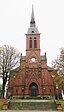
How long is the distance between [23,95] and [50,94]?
273 inches

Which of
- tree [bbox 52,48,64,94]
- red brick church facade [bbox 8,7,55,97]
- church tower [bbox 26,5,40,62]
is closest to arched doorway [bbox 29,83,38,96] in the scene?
red brick church facade [bbox 8,7,55,97]

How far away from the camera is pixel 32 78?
61.2 meters

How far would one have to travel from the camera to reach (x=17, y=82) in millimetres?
61969

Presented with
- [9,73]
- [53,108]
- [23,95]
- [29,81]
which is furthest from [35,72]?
[53,108]

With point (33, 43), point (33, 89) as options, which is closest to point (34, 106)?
point (33, 89)

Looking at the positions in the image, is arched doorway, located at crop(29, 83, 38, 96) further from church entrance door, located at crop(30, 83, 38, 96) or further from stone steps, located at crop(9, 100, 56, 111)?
stone steps, located at crop(9, 100, 56, 111)

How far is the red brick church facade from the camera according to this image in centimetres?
6044

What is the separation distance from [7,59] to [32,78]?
37.1 feet

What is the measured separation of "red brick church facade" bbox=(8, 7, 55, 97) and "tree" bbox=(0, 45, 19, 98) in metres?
5.91

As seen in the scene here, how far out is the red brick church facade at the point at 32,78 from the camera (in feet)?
198

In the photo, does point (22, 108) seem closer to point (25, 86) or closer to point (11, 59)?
point (11, 59)

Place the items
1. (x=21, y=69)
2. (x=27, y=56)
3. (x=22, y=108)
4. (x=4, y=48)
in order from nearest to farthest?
(x=22, y=108)
(x=4, y=48)
(x=21, y=69)
(x=27, y=56)

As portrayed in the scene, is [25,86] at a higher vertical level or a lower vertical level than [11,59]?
lower

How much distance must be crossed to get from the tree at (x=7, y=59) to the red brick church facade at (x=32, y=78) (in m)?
5.91
